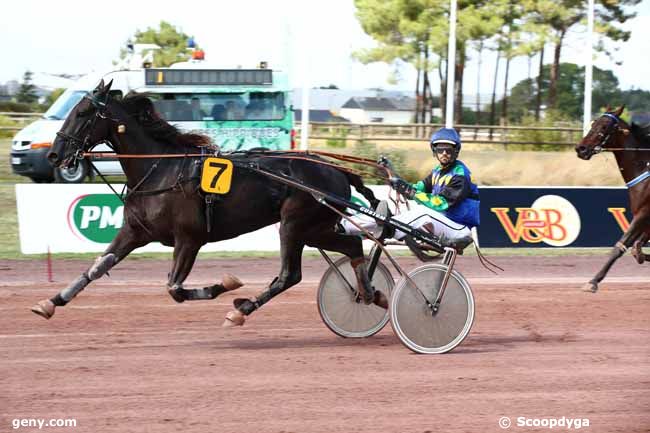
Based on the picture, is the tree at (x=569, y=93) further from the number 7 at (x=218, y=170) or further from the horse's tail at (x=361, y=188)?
the number 7 at (x=218, y=170)

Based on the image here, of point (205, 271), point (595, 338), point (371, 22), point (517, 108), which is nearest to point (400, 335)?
point (595, 338)

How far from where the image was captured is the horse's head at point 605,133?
11000 millimetres

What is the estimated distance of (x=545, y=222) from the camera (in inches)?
544

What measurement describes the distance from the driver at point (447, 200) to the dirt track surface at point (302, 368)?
871mm

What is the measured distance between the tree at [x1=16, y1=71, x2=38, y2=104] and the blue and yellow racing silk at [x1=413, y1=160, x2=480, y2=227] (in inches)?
1836

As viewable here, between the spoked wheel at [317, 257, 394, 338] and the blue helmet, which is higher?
the blue helmet

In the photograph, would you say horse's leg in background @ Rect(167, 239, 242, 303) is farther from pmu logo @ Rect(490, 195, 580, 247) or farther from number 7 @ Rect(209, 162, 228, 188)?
pmu logo @ Rect(490, 195, 580, 247)

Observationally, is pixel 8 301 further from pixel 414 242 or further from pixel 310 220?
pixel 414 242

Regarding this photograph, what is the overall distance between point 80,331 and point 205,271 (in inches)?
162

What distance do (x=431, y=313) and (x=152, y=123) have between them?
8.61ft

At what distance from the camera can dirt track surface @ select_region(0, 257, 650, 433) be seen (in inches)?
221

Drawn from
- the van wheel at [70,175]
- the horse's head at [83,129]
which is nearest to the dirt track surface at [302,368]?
the horse's head at [83,129]

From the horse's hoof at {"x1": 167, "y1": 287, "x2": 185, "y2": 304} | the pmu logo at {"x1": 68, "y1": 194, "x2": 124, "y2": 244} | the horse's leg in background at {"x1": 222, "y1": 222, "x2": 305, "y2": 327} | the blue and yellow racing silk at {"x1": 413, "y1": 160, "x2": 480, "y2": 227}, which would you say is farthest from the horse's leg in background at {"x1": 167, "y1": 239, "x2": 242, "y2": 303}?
the pmu logo at {"x1": 68, "y1": 194, "x2": 124, "y2": 244}

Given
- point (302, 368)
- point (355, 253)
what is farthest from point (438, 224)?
point (302, 368)
